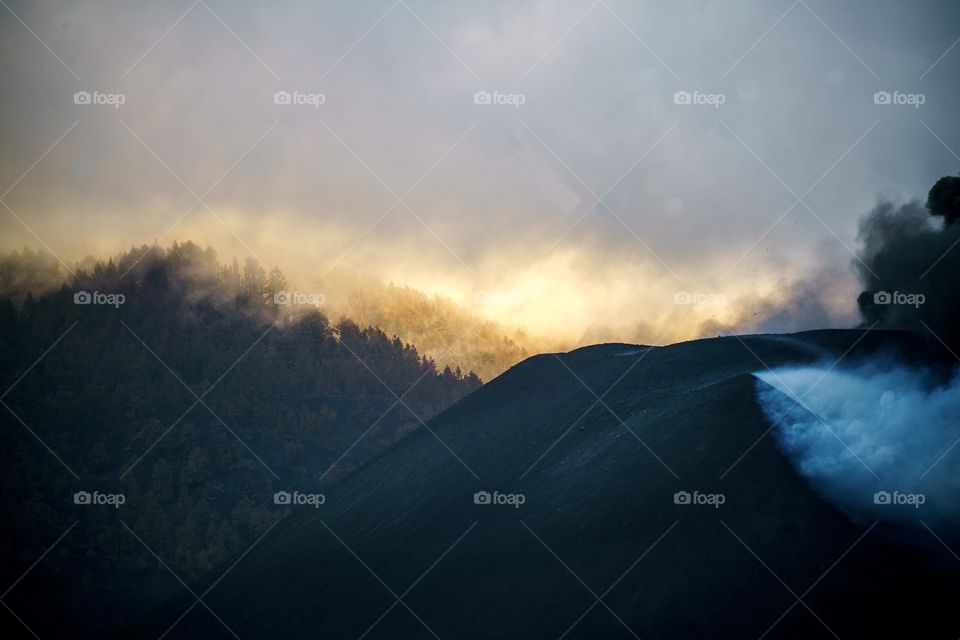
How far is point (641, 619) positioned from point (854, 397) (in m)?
13.6

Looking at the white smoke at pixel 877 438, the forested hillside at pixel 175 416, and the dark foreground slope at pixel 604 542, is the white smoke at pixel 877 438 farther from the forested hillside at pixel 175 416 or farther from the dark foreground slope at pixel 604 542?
the forested hillside at pixel 175 416

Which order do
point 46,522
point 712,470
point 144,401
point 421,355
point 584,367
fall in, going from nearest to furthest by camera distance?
point 712,470 < point 584,367 < point 46,522 < point 144,401 < point 421,355

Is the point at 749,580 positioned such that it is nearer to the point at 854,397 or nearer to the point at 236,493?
the point at 854,397

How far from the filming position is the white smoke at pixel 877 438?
2850 cm

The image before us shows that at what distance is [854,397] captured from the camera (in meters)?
33.3

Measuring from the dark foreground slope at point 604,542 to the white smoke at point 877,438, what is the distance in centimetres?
87

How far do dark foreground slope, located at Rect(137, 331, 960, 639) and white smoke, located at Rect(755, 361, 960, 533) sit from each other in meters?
0.87

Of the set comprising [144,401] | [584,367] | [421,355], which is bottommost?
[584,367]

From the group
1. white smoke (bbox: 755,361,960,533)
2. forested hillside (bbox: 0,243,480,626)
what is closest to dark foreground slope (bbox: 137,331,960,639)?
white smoke (bbox: 755,361,960,533)

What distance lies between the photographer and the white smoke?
28500mm

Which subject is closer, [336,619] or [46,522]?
[336,619]

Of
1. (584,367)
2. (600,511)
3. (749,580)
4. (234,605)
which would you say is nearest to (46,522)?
(234,605)

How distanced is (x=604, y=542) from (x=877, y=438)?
10635mm

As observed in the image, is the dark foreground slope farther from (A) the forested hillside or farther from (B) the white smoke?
(A) the forested hillside
